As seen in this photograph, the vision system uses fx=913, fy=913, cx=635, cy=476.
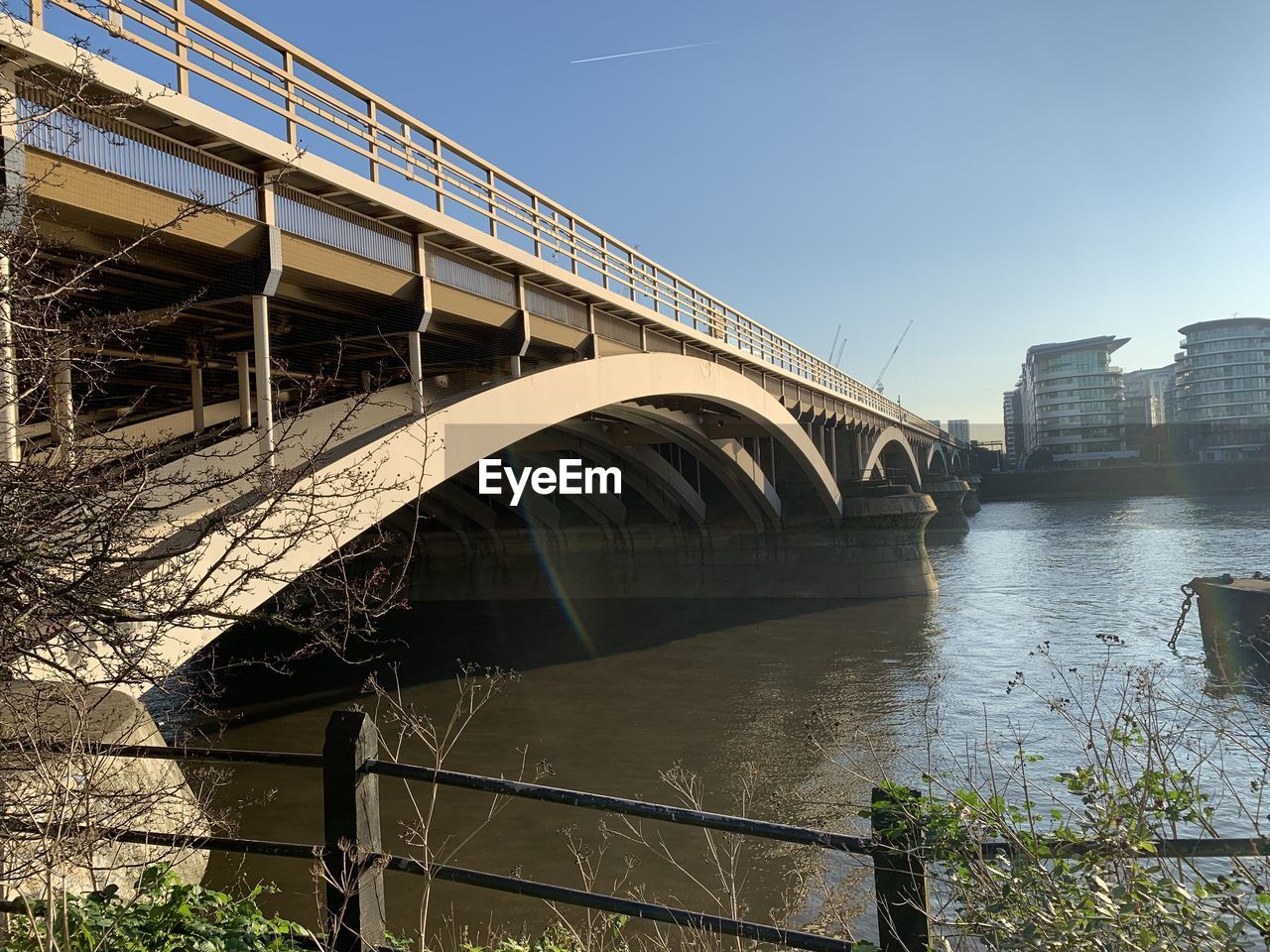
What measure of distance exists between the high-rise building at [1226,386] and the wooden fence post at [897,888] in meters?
114

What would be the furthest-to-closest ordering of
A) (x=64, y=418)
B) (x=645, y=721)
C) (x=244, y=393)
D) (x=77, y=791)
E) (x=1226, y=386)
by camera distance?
(x=1226, y=386), (x=645, y=721), (x=244, y=393), (x=64, y=418), (x=77, y=791)

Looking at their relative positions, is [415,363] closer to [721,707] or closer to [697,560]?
[721,707]

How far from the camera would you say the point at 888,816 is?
267 cm

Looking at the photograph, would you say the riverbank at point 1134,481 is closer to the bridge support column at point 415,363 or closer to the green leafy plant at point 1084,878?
the bridge support column at point 415,363

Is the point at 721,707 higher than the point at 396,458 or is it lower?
lower

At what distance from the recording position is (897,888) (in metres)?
2.64

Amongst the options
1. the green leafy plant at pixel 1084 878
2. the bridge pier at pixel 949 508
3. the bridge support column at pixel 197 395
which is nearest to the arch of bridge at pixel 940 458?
the bridge pier at pixel 949 508

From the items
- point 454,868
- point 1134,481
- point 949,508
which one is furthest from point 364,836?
point 1134,481

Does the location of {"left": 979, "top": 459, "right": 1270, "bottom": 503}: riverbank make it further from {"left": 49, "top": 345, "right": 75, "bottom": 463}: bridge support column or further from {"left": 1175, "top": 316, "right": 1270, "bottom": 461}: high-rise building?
{"left": 49, "top": 345, "right": 75, "bottom": 463}: bridge support column

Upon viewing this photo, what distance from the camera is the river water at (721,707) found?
889 cm

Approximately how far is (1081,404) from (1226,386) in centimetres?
1492

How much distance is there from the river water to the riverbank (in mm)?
49284

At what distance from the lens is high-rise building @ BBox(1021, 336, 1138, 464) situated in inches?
4232

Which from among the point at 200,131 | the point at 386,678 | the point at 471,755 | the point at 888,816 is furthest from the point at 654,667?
the point at 888,816
